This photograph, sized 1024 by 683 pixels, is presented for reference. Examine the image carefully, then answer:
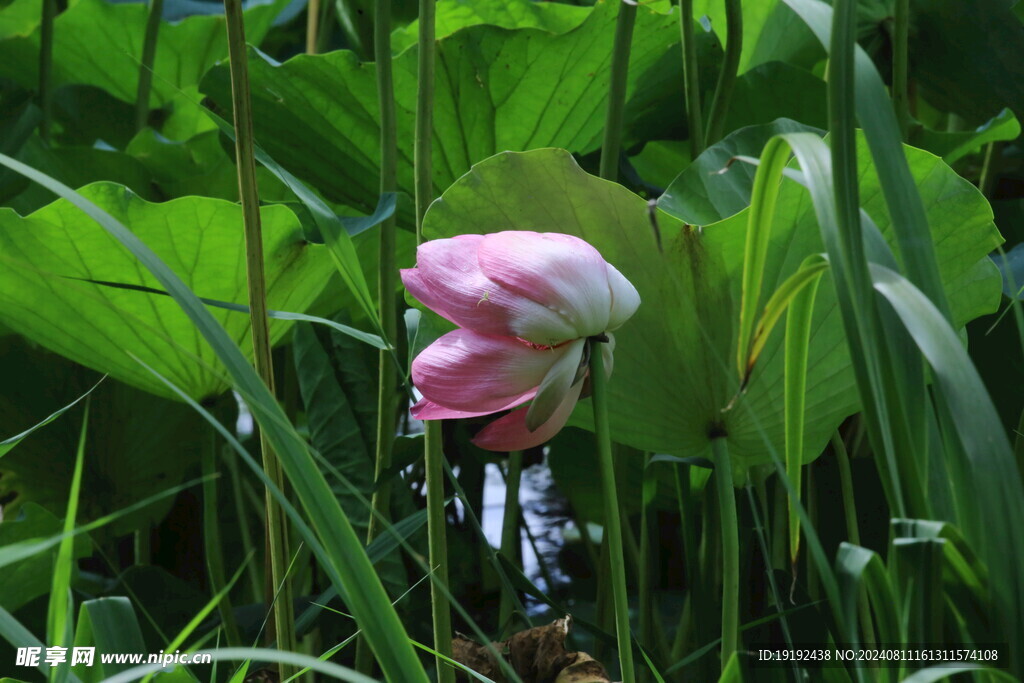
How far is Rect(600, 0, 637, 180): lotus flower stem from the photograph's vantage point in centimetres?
49

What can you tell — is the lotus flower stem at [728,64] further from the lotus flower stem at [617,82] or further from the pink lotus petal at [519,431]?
the pink lotus petal at [519,431]

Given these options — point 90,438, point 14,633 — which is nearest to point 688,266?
point 14,633

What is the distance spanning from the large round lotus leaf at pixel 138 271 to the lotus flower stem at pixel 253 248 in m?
0.15

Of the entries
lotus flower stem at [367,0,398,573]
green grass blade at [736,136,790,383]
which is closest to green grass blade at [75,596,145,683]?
lotus flower stem at [367,0,398,573]

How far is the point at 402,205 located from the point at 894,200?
1.48ft

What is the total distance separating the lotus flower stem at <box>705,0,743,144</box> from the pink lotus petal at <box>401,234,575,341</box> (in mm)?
275

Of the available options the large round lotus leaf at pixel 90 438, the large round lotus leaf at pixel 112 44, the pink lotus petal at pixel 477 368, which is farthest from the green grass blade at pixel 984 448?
the large round lotus leaf at pixel 112 44

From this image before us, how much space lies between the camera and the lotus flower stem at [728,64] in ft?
1.76

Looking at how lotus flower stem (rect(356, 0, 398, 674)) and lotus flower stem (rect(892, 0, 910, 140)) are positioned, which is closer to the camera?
lotus flower stem (rect(356, 0, 398, 674))

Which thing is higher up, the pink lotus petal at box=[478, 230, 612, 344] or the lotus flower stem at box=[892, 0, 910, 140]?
the lotus flower stem at box=[892, 0, 910, 140]

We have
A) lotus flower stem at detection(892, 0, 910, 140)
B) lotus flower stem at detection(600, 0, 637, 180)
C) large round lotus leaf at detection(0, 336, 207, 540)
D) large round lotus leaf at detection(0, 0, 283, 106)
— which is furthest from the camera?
large round lotus leaf at detection(0, 0, 283, 106)

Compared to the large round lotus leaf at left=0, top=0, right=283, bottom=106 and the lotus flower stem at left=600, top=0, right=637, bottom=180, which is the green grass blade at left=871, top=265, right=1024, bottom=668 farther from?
the large round lotus leaf at left=0, top=0, right=283, bottom=106

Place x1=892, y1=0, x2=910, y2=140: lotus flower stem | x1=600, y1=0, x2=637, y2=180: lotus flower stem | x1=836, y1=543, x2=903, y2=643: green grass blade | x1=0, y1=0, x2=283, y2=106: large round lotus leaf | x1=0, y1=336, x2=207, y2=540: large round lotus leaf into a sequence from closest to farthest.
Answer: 1. x1=836, y1=543, x2=903, y2=643: green grass blade
2. x1=600, y1=0, x2=637, y2=180: lotus flower stem
3. x1=892, y1=0, x2=910, y2=140: lotus flower stem
4. x1=0, y1=336, x2=207, y2=540: large round lotus leaf
5. x1=0, y1=0, x2=283, y2=106: large round lotus leaf

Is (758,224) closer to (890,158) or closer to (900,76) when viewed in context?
(890,158)
